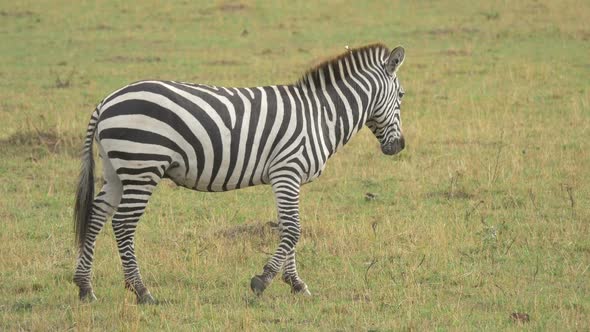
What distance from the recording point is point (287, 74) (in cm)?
1816

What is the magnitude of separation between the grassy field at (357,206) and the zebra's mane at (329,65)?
58.9 inches

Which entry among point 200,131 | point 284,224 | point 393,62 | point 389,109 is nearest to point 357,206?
point 389,109

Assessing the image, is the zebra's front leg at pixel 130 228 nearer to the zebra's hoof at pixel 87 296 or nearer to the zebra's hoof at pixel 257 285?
the zebra's hoof at pixel 87 296

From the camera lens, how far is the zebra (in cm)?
695

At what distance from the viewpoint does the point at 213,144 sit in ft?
23.6

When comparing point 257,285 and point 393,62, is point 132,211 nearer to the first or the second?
point 257,285

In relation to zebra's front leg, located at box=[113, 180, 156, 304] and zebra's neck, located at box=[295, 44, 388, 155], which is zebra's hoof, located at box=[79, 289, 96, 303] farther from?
zebra's neck, located at box=[295, 44, 388, 155]

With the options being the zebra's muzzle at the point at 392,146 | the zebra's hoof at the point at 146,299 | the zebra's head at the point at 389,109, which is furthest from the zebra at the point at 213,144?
the zebra's muzzle at the point at 392,146

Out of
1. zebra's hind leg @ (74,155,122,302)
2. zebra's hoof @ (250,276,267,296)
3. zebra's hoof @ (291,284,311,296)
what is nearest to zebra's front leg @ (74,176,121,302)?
zebra's hind leg @ (74,155,122,302)

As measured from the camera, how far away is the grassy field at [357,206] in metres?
7.00

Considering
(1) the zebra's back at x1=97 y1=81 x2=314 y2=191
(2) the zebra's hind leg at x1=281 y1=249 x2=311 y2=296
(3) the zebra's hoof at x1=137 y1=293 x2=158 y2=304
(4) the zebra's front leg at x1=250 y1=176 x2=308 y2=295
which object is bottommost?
(3) the zebra's hoof at x1=137 y1=293 x2=158 y2=304

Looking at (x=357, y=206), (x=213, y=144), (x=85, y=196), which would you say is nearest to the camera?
(x=213, y=144)

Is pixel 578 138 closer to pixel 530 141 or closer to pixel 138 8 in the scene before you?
pixel 530 141

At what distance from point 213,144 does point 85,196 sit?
977 millimetres
